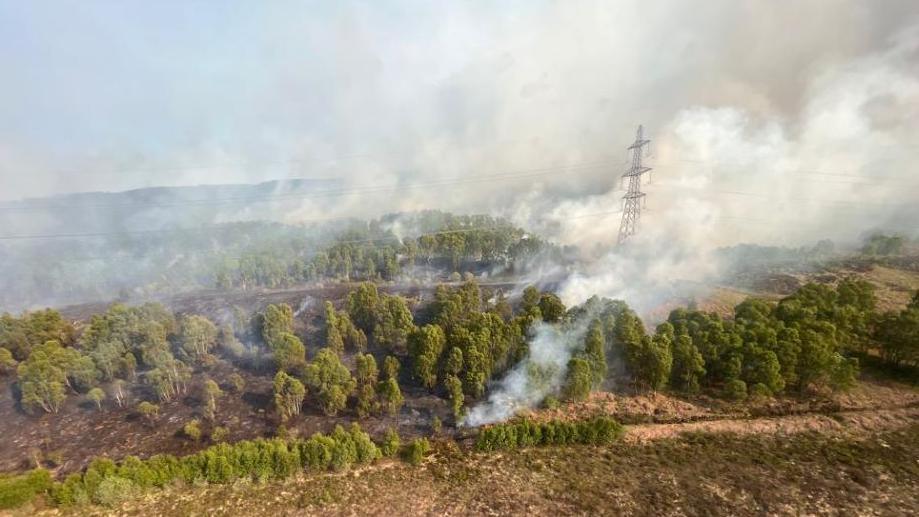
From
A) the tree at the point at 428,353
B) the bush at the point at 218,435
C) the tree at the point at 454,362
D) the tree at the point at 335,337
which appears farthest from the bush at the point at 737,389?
the bush at the point at 218,435

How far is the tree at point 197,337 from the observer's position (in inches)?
2451

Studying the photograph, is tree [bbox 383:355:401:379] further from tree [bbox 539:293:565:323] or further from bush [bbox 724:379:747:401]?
bush [bbox 724:379:747:401]

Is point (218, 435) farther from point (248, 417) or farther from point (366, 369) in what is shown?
point (366, 369)

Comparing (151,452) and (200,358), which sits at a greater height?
(200,358)

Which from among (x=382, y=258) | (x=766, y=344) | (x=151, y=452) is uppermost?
(x=382, y=258)

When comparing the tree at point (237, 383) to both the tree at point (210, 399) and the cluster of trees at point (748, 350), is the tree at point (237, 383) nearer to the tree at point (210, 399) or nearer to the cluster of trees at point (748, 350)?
the tree at point (210, 399)

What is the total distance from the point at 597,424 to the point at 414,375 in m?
22.6

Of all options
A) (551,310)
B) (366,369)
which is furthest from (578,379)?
(366,369)

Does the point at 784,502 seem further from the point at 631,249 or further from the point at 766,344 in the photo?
the point at 631,249

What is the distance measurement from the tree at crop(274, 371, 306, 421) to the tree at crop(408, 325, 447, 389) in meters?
13.3

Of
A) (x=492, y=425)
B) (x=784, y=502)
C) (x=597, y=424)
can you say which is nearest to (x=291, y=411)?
(x=492, y=425)

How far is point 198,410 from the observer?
50.9 meters


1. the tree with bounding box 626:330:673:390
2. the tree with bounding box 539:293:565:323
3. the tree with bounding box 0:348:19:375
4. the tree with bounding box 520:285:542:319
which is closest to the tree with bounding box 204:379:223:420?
the tree with bounding box 0:348:19:375

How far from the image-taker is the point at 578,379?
4609 cm
